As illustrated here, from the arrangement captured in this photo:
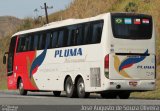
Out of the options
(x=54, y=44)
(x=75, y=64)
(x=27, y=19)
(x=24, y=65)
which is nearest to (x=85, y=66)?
Result: (x=75, y=64)

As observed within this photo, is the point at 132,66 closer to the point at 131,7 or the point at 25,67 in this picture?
the point at 25,67

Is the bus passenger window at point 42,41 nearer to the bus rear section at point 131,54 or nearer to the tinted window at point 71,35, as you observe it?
the tinted window at point 71,35

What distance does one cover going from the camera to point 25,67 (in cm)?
3481

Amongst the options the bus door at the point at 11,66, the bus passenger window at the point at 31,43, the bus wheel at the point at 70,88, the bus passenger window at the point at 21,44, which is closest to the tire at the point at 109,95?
the bus wheel at the point at 70,88

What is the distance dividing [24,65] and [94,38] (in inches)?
339

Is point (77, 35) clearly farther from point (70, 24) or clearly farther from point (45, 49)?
point (45, 49)

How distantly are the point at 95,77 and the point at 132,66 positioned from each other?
162cm

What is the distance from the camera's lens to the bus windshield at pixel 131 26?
26886 mm

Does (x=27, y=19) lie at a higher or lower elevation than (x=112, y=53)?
higher

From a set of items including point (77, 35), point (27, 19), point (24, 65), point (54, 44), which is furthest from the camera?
point (27, 19)

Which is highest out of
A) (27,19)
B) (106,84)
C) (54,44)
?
(27,19)

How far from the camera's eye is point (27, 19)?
285ft

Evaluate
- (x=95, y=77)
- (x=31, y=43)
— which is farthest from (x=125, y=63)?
(x=31, y=43)

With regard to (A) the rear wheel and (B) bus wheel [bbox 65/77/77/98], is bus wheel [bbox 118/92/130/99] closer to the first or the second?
(A) the rear wheel
